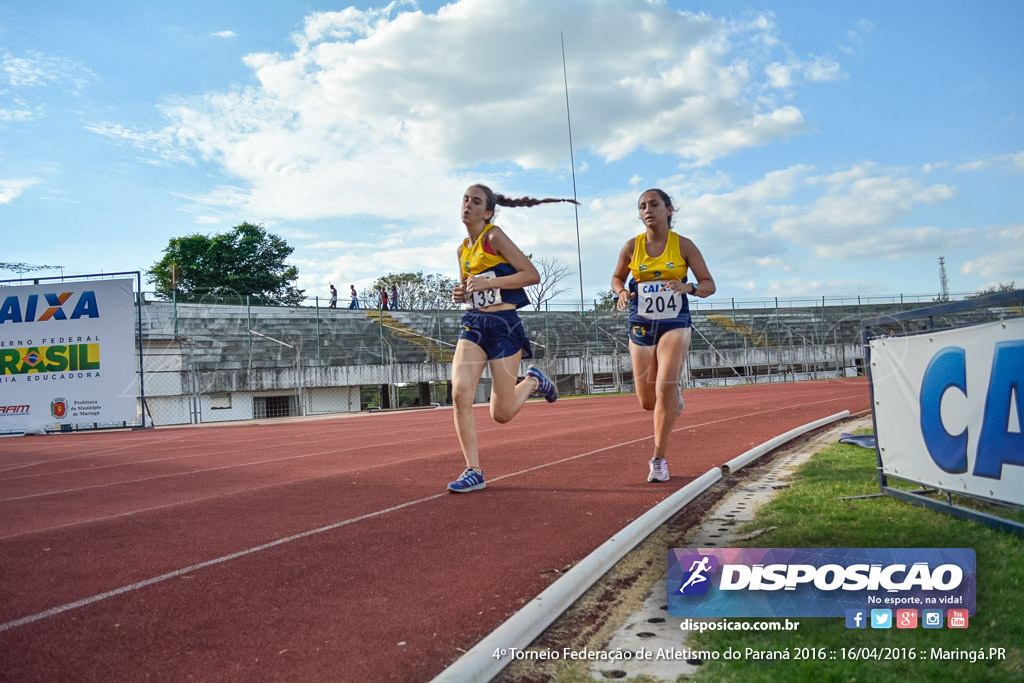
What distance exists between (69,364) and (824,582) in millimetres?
20301

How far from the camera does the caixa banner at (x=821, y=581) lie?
8.59 feet

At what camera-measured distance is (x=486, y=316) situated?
203 inches

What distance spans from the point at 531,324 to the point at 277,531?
31895 millimetres

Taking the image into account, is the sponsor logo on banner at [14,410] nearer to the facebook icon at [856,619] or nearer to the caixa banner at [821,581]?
the caixa banner at [821,581]

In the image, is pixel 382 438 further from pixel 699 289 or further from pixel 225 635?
pixel 225 635

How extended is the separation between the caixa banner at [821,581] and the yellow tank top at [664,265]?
2522 millimetres

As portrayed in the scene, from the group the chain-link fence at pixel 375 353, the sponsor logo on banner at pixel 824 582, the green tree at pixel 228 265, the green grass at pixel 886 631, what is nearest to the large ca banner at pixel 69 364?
the chain-link fence at pixel 375 353

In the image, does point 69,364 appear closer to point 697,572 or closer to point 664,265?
point 664,265

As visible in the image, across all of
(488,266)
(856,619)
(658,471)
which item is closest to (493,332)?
(488,266)

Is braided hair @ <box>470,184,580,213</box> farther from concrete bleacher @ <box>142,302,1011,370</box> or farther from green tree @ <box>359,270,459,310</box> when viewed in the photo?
green tree @ <box>359,270,459,310</box>

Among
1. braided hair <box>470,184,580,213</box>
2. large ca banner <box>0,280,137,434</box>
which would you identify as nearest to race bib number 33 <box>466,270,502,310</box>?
braided hair <box>470,184,580,213</box>

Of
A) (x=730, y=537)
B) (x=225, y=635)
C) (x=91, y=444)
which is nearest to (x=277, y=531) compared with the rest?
(x=225, y=635)

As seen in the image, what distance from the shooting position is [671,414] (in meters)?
5.48

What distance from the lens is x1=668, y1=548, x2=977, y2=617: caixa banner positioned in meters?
2.62
